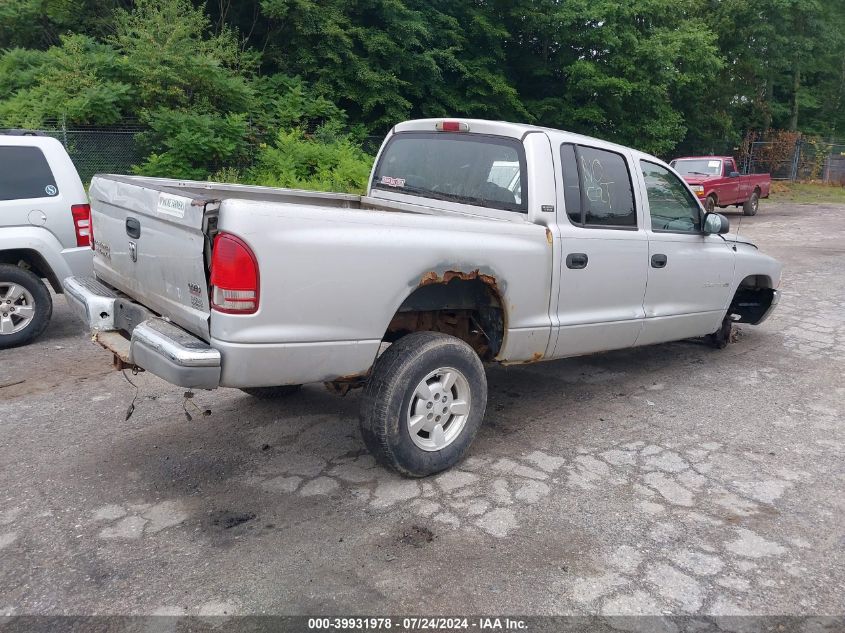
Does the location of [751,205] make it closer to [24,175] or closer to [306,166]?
[306,166]

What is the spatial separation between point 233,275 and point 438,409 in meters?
1.41

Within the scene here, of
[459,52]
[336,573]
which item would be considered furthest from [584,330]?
[459,52]

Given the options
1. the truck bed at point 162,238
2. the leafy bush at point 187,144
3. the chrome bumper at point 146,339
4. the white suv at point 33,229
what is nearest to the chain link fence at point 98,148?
the leafy bush at point 187,144

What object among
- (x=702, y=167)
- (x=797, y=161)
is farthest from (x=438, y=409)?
(x=797, y=161)

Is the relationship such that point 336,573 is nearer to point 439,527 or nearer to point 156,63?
point 439,527

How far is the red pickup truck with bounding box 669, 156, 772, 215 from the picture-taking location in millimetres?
18413

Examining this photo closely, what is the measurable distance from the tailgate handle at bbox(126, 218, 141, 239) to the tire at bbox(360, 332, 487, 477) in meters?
1.50

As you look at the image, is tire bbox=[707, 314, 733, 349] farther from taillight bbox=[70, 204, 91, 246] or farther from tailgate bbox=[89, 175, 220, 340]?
taillight bbox=[70, 204, 91, 246]

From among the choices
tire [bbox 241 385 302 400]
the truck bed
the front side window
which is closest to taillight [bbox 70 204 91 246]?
the truck bed

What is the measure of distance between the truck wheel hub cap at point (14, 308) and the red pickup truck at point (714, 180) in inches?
619

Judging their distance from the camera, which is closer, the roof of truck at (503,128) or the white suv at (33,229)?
the roof of truck at (503,128)

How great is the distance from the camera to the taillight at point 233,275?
10.2 ft

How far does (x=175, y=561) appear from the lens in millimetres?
3152

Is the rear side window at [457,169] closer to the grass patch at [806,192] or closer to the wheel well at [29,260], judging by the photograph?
the wheel well at [29,260]
